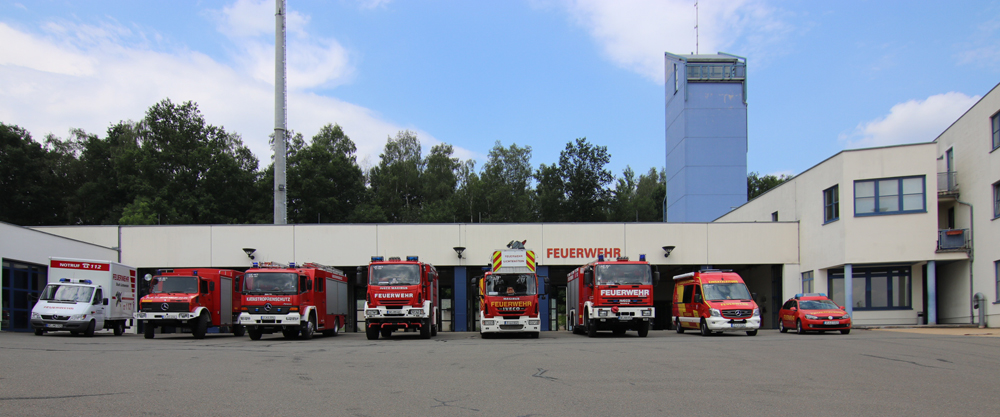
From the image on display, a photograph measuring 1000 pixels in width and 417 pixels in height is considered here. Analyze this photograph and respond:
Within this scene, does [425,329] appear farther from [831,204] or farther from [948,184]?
[948,184]

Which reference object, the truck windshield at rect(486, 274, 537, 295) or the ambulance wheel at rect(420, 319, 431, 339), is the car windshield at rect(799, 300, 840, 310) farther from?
the ambulance wheel at rect(420, 319, 431, 339)

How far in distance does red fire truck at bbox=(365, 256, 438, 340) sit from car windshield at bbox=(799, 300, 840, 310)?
1301 cm

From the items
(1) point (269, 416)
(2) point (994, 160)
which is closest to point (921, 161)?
(2) point (994, 160)

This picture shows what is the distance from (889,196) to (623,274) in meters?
14.1

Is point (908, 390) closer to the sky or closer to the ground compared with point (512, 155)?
closer to the ground

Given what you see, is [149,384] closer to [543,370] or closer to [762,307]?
[543,370]

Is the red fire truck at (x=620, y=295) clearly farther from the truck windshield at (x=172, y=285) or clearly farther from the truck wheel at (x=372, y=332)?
the truck windshield at (x=172, y=285)

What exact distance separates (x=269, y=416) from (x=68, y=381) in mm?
4235

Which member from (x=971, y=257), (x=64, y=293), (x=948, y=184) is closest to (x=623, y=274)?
(x=971, y=257)

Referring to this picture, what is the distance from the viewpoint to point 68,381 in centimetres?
984

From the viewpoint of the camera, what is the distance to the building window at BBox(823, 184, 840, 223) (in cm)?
3092

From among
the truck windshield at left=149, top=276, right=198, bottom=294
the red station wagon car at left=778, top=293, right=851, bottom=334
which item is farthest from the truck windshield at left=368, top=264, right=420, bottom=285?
the red station wagon car at left=778, top=293, right=851, bottom=334

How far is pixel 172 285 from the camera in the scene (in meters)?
24.0

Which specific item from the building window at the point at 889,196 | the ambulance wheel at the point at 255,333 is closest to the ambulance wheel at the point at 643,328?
the ambulance wheel at the point at 255,333
